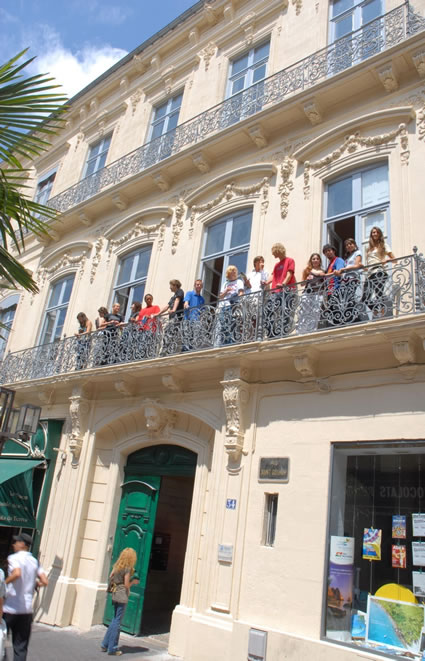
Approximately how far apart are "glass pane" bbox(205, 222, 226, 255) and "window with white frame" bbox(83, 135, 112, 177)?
18.2ft

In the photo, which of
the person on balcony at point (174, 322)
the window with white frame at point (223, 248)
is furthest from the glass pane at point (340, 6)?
the person on balcony at point (174, 322)

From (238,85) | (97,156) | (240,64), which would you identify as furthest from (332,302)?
(97,156)

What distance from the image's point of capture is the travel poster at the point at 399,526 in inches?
238

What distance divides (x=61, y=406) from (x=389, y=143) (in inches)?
310

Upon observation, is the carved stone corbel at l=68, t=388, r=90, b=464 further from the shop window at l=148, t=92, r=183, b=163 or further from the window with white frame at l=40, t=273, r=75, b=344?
the shop window at l=148, t=92, r=183, b=163

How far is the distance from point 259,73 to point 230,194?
3165 millimetres

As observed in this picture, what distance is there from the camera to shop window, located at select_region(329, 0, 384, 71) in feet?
28.8

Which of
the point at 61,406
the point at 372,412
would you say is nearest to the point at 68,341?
the point at 61,406

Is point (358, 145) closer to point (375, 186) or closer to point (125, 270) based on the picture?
point (375, 186)

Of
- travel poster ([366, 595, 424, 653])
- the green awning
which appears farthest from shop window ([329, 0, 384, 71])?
the green awning

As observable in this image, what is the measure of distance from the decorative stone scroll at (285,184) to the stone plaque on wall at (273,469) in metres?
4.05

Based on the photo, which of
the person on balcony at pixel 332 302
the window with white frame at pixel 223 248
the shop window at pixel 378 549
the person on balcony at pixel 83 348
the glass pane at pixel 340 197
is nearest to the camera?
the shop window at pixel 378 549

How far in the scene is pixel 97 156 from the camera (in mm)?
14648

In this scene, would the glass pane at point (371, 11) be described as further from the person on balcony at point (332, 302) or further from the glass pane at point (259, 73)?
the person on balcony at point (332, 302)
